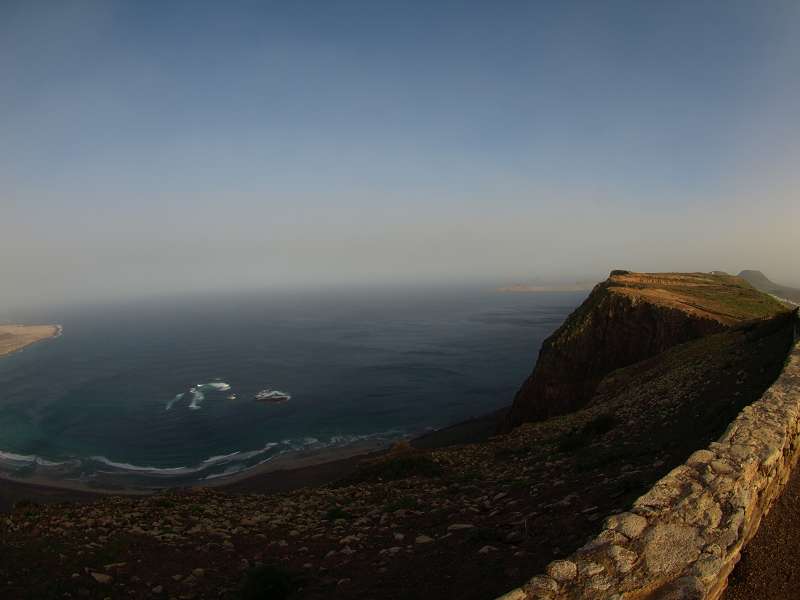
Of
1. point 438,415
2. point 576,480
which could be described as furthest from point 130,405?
point 576,480

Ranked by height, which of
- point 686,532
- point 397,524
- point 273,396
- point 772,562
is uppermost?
point 686,532

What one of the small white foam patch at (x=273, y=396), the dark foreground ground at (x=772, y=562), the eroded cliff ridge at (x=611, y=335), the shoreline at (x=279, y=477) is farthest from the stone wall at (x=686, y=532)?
the small white foam patch at (x=273, y=396)

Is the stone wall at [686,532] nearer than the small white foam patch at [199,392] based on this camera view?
Yes

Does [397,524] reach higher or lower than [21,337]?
higher

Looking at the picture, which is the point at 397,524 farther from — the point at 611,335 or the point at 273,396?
the point at 273,396

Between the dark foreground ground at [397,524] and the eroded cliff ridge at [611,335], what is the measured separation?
1858 cm

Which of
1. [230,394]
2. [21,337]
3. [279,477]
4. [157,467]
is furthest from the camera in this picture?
[21,337]

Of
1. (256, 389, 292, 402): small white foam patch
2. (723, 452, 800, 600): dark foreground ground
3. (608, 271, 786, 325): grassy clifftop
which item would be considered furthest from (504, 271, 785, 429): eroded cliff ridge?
(256, 389, 292, 402): small white foam patch

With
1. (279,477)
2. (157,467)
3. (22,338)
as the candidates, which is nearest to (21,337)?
(22,338)

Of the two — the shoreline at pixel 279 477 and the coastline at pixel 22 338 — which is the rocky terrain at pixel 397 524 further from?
the coastline at pixel 22 338

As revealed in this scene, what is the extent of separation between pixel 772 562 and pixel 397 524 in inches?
267

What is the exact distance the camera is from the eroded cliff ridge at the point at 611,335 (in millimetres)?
32594

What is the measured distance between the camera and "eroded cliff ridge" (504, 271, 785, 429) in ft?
107

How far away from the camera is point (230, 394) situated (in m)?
70.9
